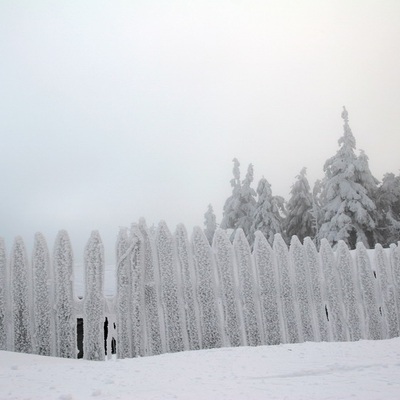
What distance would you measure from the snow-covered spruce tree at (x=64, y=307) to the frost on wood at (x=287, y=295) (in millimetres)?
3926

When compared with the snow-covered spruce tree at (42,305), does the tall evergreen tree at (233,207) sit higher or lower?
higher

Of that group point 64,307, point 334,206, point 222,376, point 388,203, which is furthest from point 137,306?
point 388,203

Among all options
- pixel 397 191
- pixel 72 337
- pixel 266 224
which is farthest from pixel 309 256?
pixel 397 191

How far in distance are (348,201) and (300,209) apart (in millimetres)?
5253

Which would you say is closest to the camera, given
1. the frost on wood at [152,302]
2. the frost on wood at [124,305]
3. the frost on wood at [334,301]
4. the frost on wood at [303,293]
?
the frost on wood at [124,305]

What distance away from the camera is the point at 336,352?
6508 millimetres

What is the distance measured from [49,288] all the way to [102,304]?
92 cm

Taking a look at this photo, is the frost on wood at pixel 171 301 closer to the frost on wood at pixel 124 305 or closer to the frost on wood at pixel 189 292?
the frost on wood at pixel 189 292

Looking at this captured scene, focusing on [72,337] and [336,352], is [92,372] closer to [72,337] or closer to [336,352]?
[72,337]

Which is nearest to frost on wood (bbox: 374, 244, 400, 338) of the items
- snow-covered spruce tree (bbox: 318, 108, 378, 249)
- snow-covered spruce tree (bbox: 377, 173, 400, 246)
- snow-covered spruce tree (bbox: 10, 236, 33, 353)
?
snow-covered spruce tree (bbox: 10, 236, 33, 353)

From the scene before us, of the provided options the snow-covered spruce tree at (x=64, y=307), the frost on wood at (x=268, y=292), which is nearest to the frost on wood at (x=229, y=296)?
the frost on wood at (x=268, y=292)

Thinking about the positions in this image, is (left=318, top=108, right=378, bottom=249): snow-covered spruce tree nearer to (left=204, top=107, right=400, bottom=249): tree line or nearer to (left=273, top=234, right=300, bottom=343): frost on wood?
(left=204, top=107, right=400, bottom=249): tree line

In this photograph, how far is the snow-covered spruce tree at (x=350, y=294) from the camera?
9.22 meters

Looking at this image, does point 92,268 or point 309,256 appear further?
point 309,256
